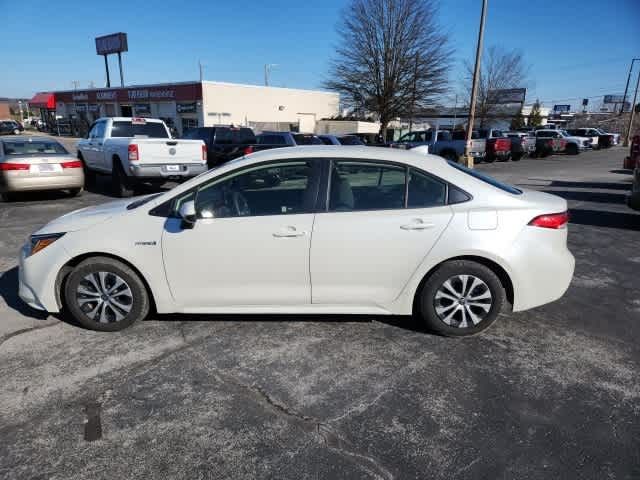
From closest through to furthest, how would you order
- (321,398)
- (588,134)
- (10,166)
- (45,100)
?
1. (321,398)
2. (10,166)
3. (588,134)
4. (45,100)

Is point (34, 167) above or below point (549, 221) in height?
above

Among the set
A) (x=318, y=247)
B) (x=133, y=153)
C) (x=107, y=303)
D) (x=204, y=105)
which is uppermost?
(x=204, y=105)

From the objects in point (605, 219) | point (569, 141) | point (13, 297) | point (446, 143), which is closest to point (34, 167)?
point (13, 297)

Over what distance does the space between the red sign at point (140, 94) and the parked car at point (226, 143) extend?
2652 cm

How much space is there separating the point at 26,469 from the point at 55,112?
2636 inches

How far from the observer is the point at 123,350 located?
3.57m

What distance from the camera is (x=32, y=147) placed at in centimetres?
1016

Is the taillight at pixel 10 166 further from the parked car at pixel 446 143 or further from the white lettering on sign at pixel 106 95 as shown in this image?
the white lettering on sign at pixel 106 95

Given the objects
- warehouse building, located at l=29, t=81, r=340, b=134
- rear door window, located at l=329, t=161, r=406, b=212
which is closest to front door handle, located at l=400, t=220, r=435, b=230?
rear door window, located at l=329, t=161, r=406, b=212

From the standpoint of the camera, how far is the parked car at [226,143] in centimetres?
1362

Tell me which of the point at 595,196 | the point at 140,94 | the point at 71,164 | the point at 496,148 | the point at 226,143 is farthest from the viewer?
the point at 140,94

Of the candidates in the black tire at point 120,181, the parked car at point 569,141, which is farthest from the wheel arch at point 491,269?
the parked car at point 569,141

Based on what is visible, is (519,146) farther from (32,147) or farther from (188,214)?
(188,214)

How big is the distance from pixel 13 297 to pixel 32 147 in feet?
22.9
